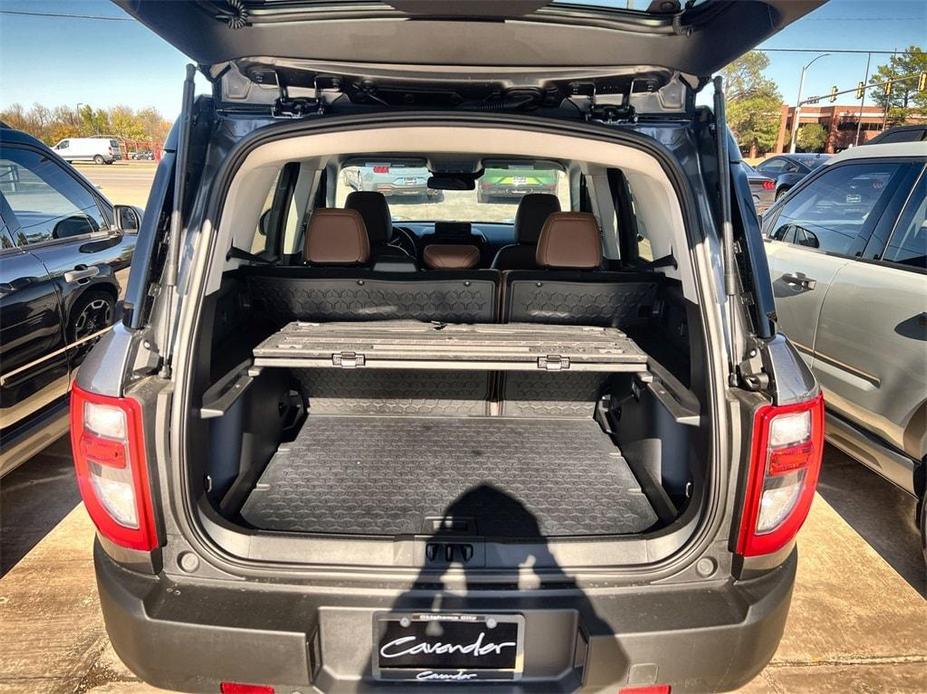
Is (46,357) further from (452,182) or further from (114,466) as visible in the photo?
(452,182)

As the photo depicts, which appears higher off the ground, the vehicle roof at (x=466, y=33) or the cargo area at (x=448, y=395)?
the vehicle roof at (x=466, y=33)

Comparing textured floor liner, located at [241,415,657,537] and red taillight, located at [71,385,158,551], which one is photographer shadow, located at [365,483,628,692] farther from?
red taillight, located at [71,385,158,551]

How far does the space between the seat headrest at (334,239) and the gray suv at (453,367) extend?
504 millimetres

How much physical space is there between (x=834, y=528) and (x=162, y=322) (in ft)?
10.2

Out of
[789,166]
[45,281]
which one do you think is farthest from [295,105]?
[789,166]

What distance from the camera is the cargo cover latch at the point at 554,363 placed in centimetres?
204

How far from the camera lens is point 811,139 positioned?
42594 mm

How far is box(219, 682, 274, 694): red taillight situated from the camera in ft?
4.73

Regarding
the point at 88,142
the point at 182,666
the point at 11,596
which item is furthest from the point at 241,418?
the point at 88,142

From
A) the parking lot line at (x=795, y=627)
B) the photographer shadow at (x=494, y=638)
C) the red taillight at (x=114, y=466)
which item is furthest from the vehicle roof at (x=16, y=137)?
the photographer shadow at (x=494, y=638)

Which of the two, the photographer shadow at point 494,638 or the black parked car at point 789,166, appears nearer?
the photographer shadow at point 494,638

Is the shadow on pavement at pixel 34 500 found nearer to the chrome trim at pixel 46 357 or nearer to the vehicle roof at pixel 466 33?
the chrome trim at pixel 46 357

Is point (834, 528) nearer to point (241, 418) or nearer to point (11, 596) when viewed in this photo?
point (241, 418)

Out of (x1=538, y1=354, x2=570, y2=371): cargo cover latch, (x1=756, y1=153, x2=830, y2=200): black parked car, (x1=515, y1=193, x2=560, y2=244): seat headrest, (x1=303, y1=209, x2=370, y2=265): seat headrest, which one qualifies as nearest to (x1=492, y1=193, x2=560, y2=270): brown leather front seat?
(x1=515, y1=193, x2=560, y2=244): seat headrest
